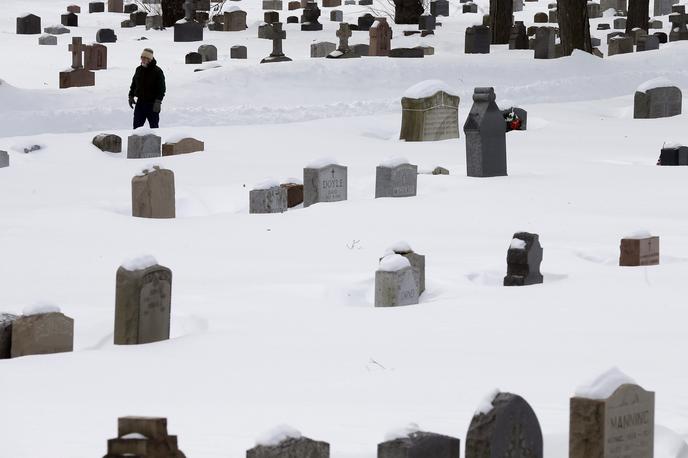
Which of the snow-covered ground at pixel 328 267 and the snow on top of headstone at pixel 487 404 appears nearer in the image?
the snow on top of headstone at pixel 487 404

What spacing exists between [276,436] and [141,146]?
42.4 feet

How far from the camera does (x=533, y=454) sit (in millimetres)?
6020

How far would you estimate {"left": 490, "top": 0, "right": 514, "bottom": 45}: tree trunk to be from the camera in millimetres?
34531

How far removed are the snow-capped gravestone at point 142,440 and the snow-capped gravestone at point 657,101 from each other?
675 inches

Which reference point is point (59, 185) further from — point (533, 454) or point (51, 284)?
point (533, 454)

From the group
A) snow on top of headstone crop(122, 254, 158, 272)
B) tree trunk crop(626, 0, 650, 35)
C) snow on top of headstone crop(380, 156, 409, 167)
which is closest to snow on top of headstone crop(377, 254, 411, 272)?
snow on top of headstone crop(122, 254, 158, 272)

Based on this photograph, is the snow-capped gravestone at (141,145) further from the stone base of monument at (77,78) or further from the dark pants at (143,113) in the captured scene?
the stone base of monument at (77,78)

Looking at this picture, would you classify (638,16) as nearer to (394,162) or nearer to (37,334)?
(394,162)

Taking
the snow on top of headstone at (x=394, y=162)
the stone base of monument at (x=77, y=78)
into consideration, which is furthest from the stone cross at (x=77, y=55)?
the snow on top of headstone at (x=394, y=162)

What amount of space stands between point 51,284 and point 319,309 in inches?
87.2

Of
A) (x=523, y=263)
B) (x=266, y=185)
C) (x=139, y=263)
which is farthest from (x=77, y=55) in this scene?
(x=139, y=263)

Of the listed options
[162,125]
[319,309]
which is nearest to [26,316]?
[319,309]

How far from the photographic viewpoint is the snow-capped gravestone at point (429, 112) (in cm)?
1956

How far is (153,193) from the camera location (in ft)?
46.6
